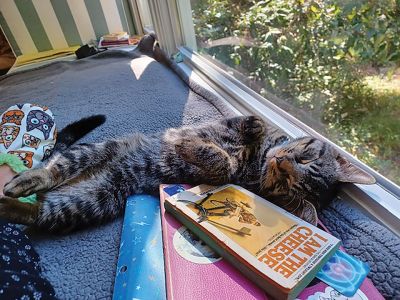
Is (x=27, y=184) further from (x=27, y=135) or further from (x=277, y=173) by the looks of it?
(x=277, y=173)

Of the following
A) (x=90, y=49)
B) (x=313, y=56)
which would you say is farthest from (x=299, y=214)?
(x=90, y=49)

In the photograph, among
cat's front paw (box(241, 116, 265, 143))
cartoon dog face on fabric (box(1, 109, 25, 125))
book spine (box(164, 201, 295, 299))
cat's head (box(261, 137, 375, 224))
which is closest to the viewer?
book spine (box(164, 201, 295, 299))

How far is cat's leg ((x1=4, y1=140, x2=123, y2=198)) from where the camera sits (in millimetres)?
689

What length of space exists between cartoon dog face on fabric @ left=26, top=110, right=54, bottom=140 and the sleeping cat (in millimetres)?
151

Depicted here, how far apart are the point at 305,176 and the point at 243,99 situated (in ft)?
1.81

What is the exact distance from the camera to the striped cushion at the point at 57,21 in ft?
7.39

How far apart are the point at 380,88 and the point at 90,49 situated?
215 centimetres

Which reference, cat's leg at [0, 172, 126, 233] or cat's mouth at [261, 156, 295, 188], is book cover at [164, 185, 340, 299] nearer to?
cat's mouth at [261, 156, 295, 188]

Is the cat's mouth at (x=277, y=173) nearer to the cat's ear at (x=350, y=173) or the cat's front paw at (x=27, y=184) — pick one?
the cat's ear at (x=350, y=173)

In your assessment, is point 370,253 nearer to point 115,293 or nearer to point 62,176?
point 115,293

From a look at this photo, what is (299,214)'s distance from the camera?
62 centimetres

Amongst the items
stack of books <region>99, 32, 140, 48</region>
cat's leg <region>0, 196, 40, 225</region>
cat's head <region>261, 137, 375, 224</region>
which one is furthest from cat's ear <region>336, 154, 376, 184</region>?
stack of books <region>99, 32, 140, 48</region>

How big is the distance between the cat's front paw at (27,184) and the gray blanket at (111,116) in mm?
109

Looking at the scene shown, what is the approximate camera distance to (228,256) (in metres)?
0.49
